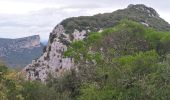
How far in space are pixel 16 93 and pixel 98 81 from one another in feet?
50.0

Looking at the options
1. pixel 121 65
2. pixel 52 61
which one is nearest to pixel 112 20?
pixel 52 61

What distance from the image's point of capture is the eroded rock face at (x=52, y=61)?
327 ft

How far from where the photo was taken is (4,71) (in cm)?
4750

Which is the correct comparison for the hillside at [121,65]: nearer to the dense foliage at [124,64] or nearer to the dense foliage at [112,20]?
the dense foliage at [124,64]

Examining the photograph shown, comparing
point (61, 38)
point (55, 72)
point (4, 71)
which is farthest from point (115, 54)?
point (61, 38)

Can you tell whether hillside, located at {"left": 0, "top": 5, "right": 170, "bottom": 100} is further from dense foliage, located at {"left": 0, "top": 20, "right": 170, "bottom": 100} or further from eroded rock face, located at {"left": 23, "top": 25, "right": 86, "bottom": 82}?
eroded rock face, located at {"left": 23, "top": 25, "right": 86, "bottom": 82}

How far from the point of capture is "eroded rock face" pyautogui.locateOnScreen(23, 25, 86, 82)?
9975cm

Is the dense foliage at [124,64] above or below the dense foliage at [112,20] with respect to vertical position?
below

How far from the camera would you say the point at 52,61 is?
104 meters

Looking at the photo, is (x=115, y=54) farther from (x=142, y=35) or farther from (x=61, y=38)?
(x=61, y=38)

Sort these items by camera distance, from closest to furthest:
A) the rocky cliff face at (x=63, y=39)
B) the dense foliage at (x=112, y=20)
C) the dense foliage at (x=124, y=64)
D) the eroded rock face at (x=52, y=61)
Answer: the dense foliage at (x=124, y=64) → the eroded rock face at (x=52, y=61) → the rocky cliff face at (x=63, y=39) → the dense foliage at (x=112, y=20)

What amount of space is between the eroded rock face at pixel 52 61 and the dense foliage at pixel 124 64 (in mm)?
53656

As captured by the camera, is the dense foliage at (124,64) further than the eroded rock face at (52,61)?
No

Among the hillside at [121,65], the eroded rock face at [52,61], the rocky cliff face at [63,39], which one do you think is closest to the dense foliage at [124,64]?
the hillside at [121,65]
